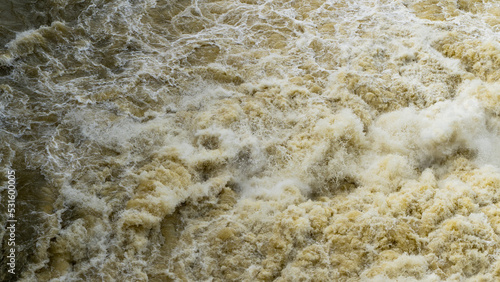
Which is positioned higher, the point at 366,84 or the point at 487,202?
the point at 366,84

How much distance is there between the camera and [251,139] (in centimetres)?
434

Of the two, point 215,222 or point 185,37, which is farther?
point 185,37

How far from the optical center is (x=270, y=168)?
4145 mm

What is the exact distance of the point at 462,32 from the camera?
18.0ft

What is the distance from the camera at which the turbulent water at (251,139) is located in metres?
3.33

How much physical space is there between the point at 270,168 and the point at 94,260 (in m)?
1.88

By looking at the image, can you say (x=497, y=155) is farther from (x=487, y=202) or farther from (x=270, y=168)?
(x=270, y=168)

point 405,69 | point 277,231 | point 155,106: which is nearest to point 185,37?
point 155,106

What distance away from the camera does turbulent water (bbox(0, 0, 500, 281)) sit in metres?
3.33

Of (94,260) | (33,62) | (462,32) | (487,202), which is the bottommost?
(94,260)

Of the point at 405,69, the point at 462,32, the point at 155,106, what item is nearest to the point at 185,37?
the point at 155,106

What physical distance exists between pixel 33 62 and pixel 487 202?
17.5 feet

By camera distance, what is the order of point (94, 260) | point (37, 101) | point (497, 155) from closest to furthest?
point (94, 260)
point (497, 155)
point (37, 101)

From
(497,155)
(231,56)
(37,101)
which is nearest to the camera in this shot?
(497,155)
